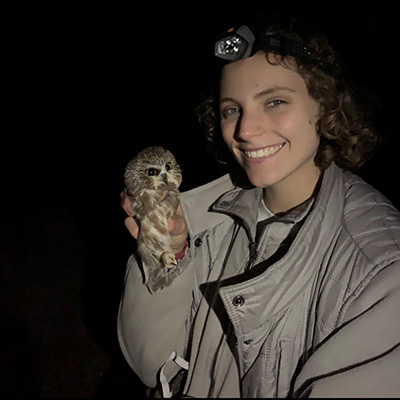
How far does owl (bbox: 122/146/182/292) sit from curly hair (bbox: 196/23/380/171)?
478 millimetres

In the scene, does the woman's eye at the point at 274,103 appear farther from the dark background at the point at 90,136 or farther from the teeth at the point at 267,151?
the dark background at the point at 90,136

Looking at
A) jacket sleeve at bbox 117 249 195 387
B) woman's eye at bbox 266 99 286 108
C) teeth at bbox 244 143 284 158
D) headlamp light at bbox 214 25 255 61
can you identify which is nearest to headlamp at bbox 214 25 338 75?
headlamp light at bbox 214 25 255 61

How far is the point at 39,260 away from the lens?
275 centimetres

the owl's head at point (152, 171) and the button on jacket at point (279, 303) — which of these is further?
the owl's head at point (152, 171)

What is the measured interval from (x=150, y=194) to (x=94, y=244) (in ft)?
5.99

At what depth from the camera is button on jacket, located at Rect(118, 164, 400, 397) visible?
0.85m

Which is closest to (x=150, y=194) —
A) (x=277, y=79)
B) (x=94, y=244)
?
(x=277, y=79)

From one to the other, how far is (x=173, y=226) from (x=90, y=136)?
1.91 meters

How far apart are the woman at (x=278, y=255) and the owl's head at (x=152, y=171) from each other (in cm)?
12

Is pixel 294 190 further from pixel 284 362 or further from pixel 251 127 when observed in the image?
pixel 284 362

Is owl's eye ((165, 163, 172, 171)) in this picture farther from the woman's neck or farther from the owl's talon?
the woman's neck

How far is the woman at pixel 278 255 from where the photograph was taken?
1.02 m

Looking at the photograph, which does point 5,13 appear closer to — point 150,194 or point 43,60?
point 43,60

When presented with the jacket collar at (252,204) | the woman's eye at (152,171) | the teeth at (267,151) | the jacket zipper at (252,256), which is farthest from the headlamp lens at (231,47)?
the jacket zipper at (252,256)
